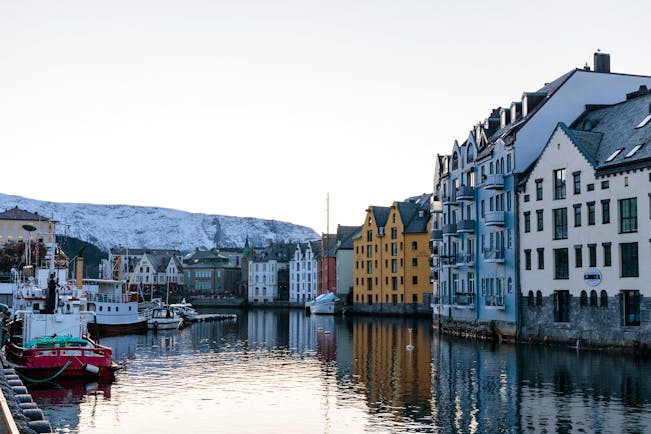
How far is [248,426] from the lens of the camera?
34094 millimetres

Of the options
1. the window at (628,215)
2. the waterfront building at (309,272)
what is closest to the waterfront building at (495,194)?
the window at (628,215)

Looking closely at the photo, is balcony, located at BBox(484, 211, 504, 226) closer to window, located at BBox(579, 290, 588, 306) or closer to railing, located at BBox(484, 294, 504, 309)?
railing, located at BBox(484, 294, 504, 309)

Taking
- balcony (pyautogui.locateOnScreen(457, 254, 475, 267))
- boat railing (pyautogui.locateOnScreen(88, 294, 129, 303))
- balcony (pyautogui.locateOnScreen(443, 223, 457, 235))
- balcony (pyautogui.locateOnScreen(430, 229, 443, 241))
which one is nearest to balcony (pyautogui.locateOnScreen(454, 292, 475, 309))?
balcony (pyautogui.locateOnScreen(457, 254, 475, 267))

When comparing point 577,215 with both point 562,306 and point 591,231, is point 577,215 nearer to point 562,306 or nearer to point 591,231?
point 591,231

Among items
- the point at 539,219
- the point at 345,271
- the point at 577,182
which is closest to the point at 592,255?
the point at 577,182

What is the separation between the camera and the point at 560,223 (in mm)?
68938

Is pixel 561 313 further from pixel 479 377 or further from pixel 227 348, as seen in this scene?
pixel 227 348

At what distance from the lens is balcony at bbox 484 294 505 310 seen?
7631 centimetres

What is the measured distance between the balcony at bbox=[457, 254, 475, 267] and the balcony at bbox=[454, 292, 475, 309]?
303 centimetres

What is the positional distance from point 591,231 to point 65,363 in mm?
40829

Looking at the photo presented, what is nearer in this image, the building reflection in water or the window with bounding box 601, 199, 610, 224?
the building reflection in water

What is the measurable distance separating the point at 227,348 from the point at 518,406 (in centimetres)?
4171

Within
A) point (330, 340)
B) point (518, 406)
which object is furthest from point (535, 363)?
point (330, 340)

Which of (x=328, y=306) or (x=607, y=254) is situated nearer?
(x=607, y=254)
